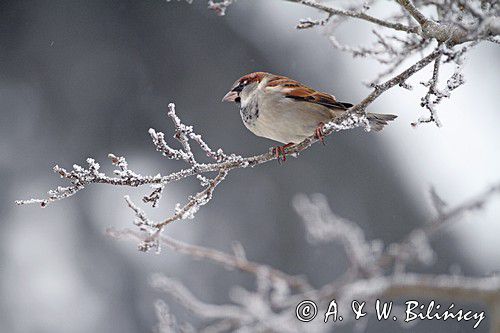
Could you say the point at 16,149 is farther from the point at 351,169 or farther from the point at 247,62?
the point at 351,169

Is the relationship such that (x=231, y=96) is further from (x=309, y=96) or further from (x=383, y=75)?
(x=383, y=75)

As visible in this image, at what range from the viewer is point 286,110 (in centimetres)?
342

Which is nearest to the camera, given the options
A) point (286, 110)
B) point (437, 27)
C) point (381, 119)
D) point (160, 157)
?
point (437, 27)

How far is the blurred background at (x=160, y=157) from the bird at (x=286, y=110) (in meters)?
3.15

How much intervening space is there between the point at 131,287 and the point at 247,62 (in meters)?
2.70

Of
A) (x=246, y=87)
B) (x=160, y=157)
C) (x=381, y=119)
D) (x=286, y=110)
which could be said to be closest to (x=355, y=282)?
(x=381, y=119)

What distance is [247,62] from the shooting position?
26.5ft

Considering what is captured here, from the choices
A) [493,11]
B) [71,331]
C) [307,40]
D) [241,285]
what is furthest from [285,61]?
[493,11]

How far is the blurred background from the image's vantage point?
6.98 meters

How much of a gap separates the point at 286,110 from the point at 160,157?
4.45 m

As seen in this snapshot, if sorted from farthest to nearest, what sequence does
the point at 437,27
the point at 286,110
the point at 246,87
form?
the point at 246,87
the point at 286,110
the point at 437,27

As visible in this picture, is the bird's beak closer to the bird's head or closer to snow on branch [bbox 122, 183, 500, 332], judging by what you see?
the bird's head

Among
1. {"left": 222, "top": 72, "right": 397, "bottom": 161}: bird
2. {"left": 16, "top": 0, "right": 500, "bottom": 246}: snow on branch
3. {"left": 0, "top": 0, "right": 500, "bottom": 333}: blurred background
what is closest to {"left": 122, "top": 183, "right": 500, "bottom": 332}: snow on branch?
{"left": 16, "top": 0, "right": 500, "bottom": 246}: snow on branch

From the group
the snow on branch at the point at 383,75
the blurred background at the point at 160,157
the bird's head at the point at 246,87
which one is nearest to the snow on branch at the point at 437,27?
the snow on branch at the point at 383,75
